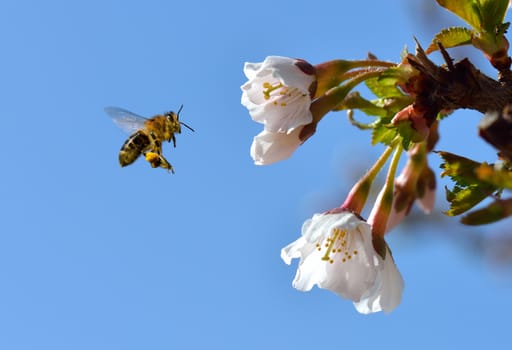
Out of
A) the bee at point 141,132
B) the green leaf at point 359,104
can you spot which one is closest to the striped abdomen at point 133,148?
the bee at point 141,132

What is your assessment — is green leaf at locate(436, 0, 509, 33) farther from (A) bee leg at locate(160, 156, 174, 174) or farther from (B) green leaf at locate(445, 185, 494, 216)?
(A) bee leg at locate(160, 156, 174, 174)

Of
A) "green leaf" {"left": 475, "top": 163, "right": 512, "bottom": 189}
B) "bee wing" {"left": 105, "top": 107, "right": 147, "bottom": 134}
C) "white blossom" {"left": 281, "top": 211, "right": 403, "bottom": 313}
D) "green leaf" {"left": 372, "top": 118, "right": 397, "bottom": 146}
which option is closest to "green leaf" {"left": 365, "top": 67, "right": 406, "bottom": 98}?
"green leaf" {"left": 372, "top": 118, "right": 397, "bottom": 146}

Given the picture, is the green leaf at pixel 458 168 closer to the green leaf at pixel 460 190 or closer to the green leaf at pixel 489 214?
the green leaf at pixel 460 190

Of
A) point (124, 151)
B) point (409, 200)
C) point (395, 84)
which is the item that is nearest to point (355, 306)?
point (409, 200)

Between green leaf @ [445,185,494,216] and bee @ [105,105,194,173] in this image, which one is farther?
bee @ [105,105,194,173]

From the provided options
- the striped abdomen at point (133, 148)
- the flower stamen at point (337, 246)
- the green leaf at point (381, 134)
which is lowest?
the flower stamen at point (337, 246)

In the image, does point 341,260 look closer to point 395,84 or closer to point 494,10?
point 395,84

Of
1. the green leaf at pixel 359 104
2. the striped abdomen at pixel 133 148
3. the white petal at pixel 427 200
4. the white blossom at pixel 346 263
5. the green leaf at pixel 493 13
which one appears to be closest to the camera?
the green leaf at pixel 493 13
